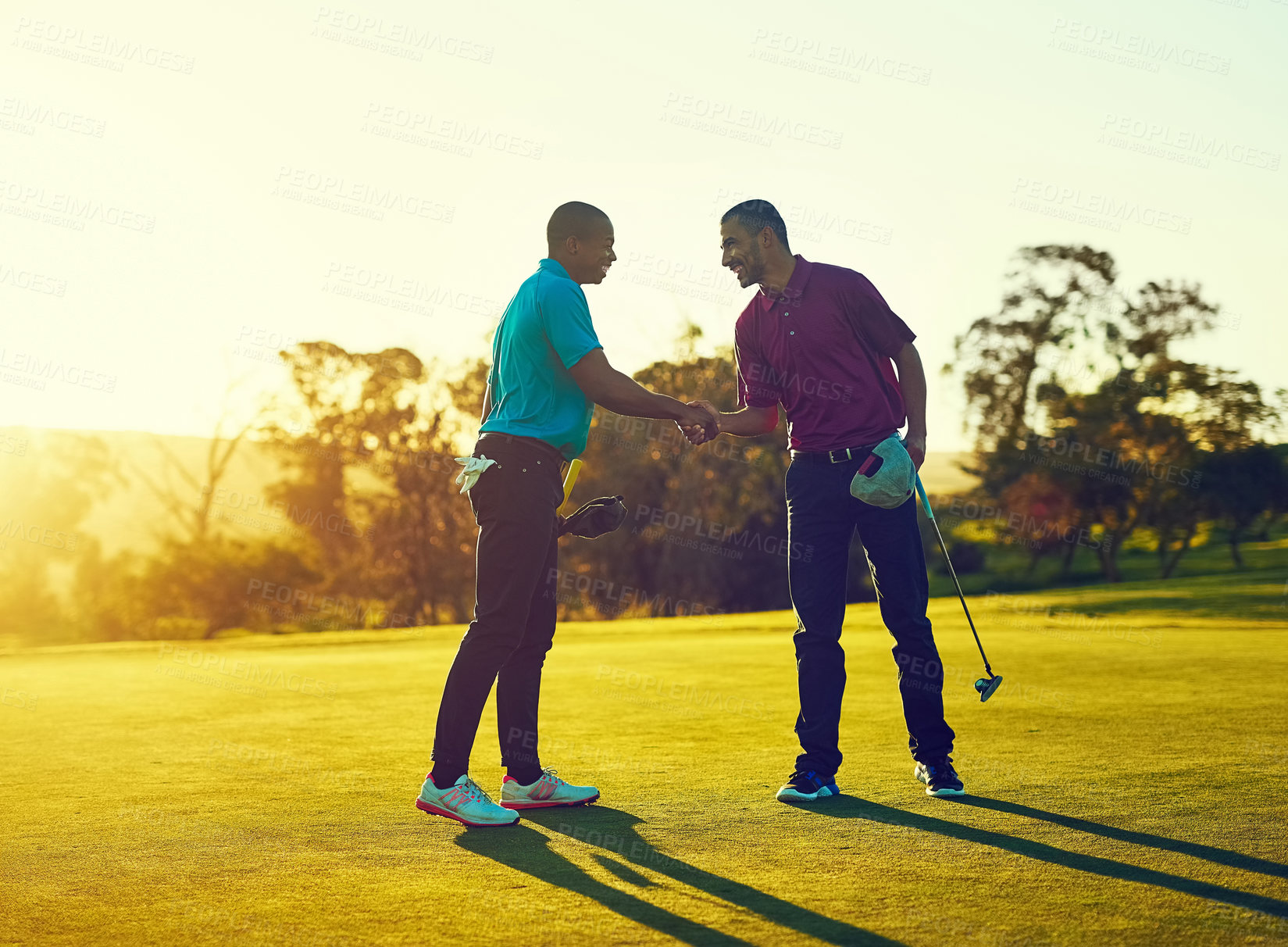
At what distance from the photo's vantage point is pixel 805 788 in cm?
421

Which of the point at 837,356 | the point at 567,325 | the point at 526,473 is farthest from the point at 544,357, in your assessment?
the point at 837,356

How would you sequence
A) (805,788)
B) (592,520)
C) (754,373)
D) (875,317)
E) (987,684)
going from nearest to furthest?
1. (805,788)
2. (592,520)
3. (987,684)
4. (875,317)
5. (754,373)

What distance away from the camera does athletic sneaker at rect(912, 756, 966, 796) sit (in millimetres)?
4199

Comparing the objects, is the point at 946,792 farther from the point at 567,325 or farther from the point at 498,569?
the point at 567,325

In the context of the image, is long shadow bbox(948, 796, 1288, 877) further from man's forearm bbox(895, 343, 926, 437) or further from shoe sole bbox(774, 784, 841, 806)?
man's forearm bbox(895, 343, 926, 437)

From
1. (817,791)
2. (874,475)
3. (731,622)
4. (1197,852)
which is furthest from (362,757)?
(731,622)

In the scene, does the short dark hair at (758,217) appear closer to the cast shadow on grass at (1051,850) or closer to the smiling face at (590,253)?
the smiling face at (590,253)

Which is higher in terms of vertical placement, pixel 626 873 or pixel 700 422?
pixel 700 422

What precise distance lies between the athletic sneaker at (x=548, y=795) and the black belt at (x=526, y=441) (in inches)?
47.2

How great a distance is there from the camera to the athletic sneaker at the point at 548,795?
4.23m

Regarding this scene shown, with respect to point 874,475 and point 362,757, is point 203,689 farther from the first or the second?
point 874,475

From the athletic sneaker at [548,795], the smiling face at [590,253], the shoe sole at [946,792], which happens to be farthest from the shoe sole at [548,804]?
the smiling face at [590,253]

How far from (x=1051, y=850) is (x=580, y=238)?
266 cm

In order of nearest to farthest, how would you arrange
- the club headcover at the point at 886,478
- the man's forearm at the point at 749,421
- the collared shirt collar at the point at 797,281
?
the club headcover at the point at 886,478, the collared shirt collar at the point at 797,281, the man's forearm at the point at 749,421
